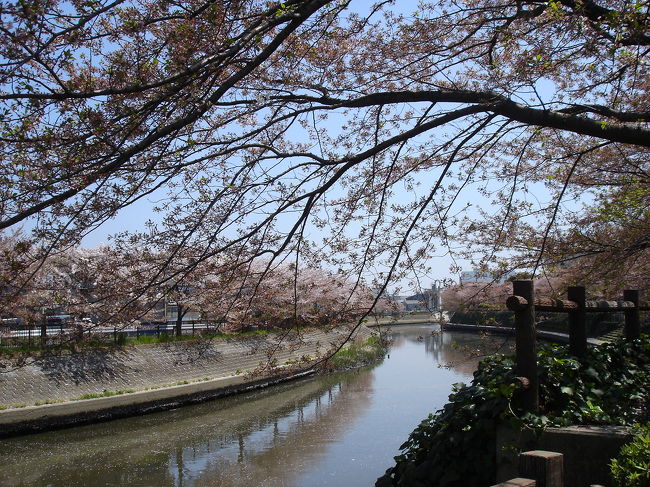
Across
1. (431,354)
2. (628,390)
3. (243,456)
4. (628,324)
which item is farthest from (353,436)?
(431,354)

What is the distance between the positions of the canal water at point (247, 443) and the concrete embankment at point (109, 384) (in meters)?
0.39

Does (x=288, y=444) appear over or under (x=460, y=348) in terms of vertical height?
under

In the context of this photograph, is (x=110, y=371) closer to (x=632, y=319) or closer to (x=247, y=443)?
(x=247, y=443)

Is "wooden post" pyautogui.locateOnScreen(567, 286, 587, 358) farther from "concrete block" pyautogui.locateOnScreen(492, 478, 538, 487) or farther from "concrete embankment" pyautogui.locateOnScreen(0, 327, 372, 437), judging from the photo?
"concrete embankment" pyautogui.locateOnScreen(0, 327, 372, 437)

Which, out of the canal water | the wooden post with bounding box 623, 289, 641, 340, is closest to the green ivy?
the wooden post with bounding box 623, 289, 641, 340

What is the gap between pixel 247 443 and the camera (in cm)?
1080

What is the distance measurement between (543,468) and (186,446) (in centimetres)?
952

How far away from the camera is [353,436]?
436 inches

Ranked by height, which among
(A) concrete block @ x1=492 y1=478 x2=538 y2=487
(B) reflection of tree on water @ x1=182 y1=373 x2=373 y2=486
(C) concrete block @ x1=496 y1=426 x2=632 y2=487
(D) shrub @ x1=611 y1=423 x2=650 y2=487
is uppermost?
(A) concrete block @ x1=492 y1=478 x2=538 y2=487

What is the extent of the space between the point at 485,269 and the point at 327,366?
2060mm

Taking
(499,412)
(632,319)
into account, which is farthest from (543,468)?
(632,319)

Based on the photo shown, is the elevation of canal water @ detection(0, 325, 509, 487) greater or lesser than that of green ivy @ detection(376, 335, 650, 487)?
lesser

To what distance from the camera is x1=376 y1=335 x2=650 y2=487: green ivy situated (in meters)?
3.60

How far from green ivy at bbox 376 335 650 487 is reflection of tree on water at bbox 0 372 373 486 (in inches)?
210
